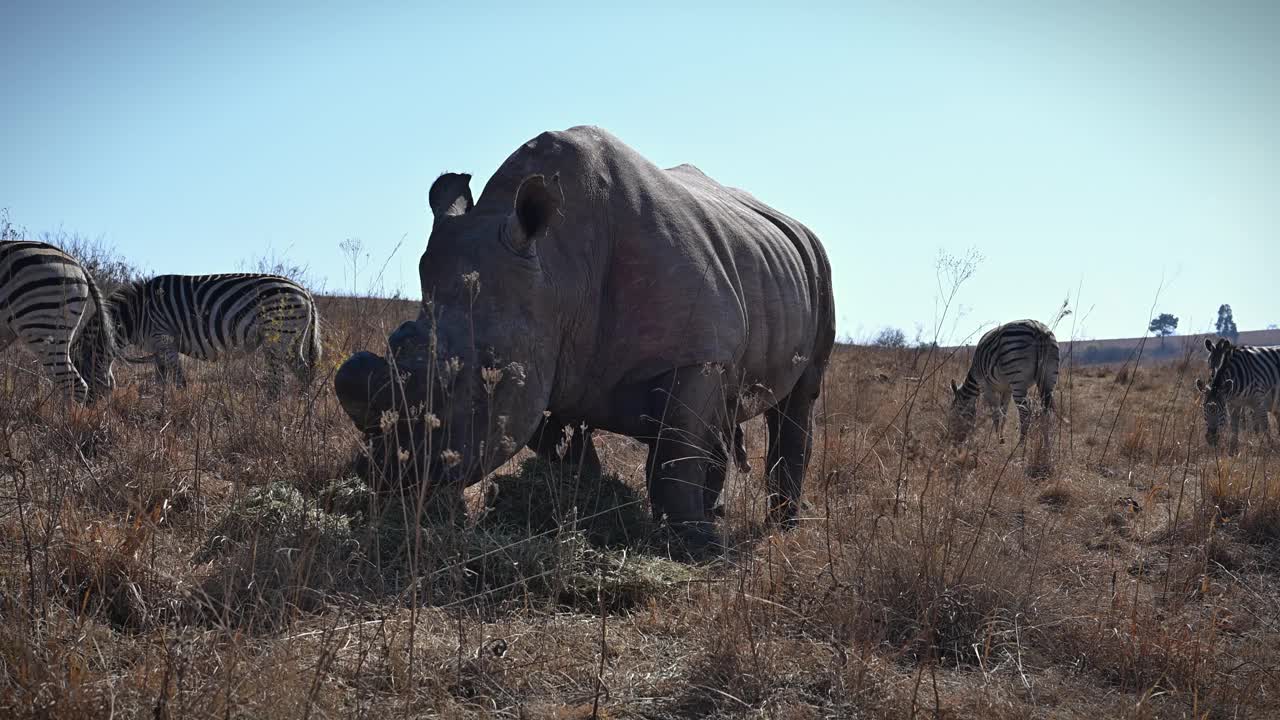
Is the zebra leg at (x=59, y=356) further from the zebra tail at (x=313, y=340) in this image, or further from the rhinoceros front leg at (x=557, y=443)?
the rhinoceros front leg at (x=557, y=443)

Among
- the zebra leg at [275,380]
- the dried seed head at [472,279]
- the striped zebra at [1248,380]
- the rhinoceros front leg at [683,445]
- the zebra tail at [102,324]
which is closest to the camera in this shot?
the dried seed head at [472,279]

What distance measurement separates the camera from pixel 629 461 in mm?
6844

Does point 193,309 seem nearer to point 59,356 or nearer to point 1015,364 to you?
point 59,356

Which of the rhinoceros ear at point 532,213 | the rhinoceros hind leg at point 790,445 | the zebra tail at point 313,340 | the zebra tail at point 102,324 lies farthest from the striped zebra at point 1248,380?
the zebra tail at point 102,324

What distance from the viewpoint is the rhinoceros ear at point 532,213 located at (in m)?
4.15

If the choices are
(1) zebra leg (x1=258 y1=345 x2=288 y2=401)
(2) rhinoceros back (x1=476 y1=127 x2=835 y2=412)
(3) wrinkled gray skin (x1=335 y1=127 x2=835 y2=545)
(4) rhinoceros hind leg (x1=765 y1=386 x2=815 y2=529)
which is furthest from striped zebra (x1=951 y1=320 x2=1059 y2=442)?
(1) zebra leg (x1=258 y1=345 x2=288 y2=401)

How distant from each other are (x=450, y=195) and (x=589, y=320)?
97cm

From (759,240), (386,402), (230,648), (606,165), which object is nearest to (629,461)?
(759,240)

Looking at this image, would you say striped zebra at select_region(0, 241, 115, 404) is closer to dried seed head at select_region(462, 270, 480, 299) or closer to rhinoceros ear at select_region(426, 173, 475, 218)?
rhinoceros ear at select_region(426, 173, 475, 218)

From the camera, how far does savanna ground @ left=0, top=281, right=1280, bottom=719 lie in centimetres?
247

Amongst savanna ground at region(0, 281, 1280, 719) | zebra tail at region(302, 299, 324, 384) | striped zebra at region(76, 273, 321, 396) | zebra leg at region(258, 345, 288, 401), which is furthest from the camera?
striped zebra at region(76, 273, 321, 396)

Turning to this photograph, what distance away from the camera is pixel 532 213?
13.9 ft

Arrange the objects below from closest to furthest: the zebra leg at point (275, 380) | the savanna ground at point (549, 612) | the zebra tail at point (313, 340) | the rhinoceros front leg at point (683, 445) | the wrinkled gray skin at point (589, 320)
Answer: the savanna ground at point (549, 612) < the wrinkled gray skin at point (589, 320) < the rhinoceros front leg at point (683, 445) < the zebra leg at point (275, 380) < the zebra tail at point (313, 340)

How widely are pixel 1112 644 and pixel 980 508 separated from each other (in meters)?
1.73
